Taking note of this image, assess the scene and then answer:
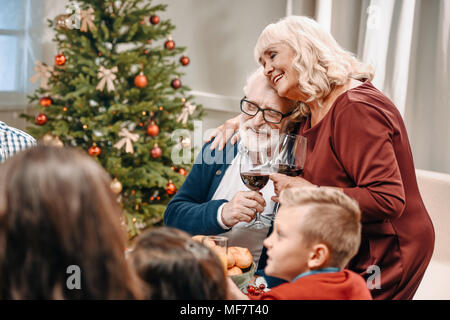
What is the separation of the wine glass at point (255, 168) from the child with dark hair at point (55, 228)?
2.12 feet

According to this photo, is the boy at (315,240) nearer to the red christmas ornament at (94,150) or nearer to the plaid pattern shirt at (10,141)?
the plaid pattern shirt at (10,141)

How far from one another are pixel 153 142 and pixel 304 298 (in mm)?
2410

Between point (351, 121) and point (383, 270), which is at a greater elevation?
point (351, 121)

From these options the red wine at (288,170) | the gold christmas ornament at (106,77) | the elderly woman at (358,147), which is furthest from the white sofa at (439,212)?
the gold christmas ornament at (106,77)

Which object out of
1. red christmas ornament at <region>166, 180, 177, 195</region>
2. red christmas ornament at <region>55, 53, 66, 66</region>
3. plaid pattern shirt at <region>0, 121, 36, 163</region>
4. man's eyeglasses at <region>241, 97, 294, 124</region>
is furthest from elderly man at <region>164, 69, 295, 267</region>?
red christmas ornament at <region>55, 53, 66, 66</region>

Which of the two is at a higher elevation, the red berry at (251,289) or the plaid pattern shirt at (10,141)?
the plaid pattern shirt at (10,141)

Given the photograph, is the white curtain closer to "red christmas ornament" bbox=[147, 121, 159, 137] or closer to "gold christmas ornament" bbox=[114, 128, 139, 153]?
"red christmas ornament" bbox=[147, 121, 159, 137]

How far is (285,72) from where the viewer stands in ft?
4.83

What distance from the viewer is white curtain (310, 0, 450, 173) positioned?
2.57 m

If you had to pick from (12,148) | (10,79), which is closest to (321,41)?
(12,148)

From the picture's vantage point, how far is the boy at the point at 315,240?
0.86 metres

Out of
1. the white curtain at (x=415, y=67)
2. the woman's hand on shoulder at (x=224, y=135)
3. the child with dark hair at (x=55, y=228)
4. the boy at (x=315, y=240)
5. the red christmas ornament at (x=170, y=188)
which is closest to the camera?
the child with dark hair at (x=55, y=228)
